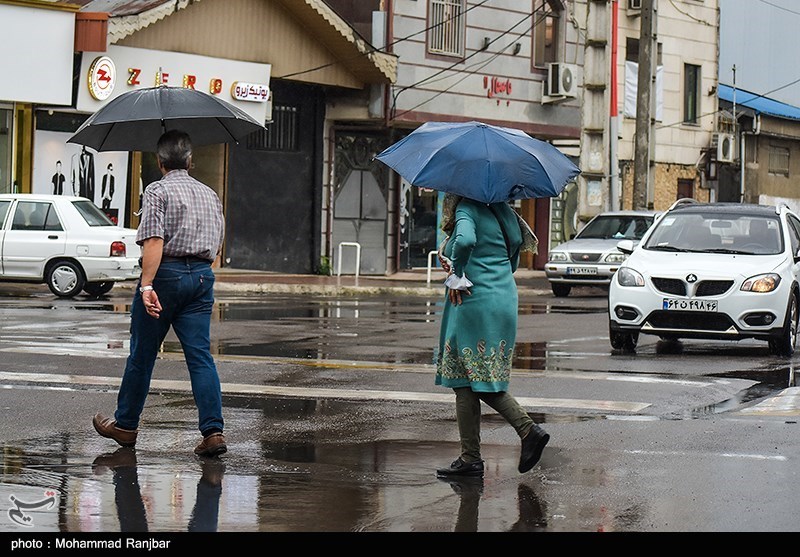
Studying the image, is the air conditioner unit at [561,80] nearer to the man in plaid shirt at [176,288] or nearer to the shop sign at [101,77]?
the shop sign at [101,77]

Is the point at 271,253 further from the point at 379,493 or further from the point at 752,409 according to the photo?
the point at 379,493

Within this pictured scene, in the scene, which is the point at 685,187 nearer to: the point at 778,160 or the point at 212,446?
the point at 778,160

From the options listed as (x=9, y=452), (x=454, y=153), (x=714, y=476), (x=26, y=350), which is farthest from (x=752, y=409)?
(x=26, y=350)

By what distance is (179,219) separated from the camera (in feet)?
26.9

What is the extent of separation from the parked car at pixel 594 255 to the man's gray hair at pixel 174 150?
1920 cm

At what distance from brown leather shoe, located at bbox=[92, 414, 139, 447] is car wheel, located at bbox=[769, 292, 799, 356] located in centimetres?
827

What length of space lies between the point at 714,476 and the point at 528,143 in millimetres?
2067

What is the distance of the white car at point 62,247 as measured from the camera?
74.0ft

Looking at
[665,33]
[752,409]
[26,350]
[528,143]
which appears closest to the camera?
[528,143]

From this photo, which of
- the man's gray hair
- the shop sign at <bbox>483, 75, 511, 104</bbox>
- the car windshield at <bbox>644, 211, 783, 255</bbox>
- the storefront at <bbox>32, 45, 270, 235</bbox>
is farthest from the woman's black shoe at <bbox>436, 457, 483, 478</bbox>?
the shop sign at <bbox>483, 75, 511, 104</bbox>

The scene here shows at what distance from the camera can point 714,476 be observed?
769 centimetres

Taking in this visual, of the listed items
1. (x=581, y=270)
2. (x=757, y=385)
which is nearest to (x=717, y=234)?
(x=757, y=385)

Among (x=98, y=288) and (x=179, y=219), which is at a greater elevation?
(x=179, y=219)

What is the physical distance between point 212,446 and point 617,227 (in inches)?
843
